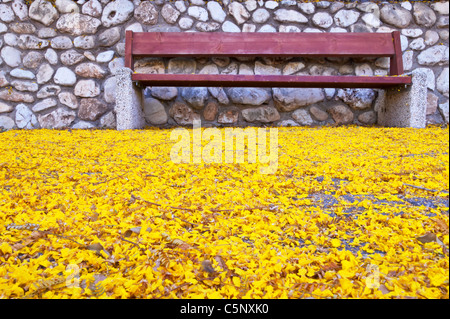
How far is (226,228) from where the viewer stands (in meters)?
1.30

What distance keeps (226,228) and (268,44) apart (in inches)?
142

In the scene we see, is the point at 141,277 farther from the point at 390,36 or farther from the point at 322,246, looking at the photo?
the point at 390,36

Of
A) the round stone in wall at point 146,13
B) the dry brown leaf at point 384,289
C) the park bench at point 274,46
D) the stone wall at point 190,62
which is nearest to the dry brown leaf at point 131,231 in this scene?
the dry brown leaf at point 384,289

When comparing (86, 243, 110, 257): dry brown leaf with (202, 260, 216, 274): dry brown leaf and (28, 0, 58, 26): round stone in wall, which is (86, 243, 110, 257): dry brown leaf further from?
(28, 0, 58, 26): round stone in wall

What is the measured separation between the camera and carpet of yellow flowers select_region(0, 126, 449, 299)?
0.92 metres

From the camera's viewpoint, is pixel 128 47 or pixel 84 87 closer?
pixel 128 47

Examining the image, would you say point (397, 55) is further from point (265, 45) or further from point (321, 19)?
point (265, 45)

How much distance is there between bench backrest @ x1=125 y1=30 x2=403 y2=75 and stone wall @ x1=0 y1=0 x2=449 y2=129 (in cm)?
26

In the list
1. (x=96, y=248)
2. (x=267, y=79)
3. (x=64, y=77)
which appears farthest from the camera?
(x=64, y=77)

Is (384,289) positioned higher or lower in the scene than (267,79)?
lower

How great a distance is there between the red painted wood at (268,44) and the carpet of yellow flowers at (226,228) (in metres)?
2.44

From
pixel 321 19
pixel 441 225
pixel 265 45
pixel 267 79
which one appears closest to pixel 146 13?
pixel 265 45

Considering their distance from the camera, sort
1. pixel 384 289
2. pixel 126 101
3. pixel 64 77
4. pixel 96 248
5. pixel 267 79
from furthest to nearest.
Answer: pixel 64 77 → pixel 126 101 → pixel 267 79 → pixel 96 248 → pixel 384 289
